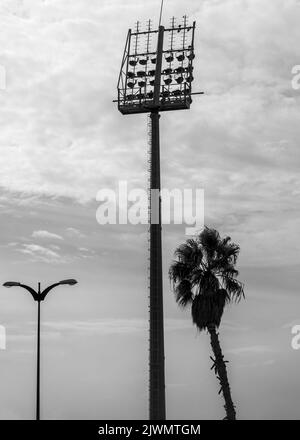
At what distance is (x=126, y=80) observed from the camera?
67125 mm

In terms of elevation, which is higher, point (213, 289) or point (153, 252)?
point (153, 252)

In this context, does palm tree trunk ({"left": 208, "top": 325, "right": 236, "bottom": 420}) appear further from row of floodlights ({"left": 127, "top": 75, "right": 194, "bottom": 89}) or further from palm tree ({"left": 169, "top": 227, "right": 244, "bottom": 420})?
row of floodlights ({"left": 127, "top": 75, "right": 194, "bottom": 89})

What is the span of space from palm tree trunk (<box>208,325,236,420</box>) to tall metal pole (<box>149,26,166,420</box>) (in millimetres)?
12550

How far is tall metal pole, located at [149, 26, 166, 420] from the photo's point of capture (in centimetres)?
6053

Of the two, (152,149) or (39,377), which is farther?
(152,149)

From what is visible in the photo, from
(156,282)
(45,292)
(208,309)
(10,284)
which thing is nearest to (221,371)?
(208,309)

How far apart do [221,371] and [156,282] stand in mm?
16245

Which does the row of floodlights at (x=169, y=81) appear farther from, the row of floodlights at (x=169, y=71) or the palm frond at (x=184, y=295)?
the palm frond at (x=184, y=295)
